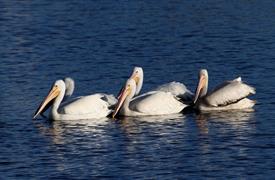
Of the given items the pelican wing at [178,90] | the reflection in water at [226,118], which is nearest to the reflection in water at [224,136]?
the reflection in water at [226,118]

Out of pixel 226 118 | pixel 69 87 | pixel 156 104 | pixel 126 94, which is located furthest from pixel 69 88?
pixel 226 118

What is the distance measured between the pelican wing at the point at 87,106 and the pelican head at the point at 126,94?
0.60ft

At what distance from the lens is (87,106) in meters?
19.2

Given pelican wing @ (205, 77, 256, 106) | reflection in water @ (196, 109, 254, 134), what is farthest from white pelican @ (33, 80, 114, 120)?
pelican wing @ (205, 77, 256, 106)

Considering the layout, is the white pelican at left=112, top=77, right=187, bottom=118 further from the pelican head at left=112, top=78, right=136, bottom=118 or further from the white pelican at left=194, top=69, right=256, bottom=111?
the white pelican at left=194, top=69, right=256, bottom=111

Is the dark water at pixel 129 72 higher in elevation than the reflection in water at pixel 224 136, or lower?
higher

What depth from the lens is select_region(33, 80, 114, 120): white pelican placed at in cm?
1914

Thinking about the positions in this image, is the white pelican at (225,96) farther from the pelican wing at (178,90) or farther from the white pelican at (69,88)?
the white pelican at (69,88)

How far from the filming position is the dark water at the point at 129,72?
53.3 ft

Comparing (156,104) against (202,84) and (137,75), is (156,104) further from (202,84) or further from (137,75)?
(202,84)

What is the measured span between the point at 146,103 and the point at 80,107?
1.06m

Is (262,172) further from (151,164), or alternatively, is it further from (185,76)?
(185,76)

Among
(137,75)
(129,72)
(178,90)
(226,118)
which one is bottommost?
(226,118)

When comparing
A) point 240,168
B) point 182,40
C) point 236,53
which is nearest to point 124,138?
point 240,168
